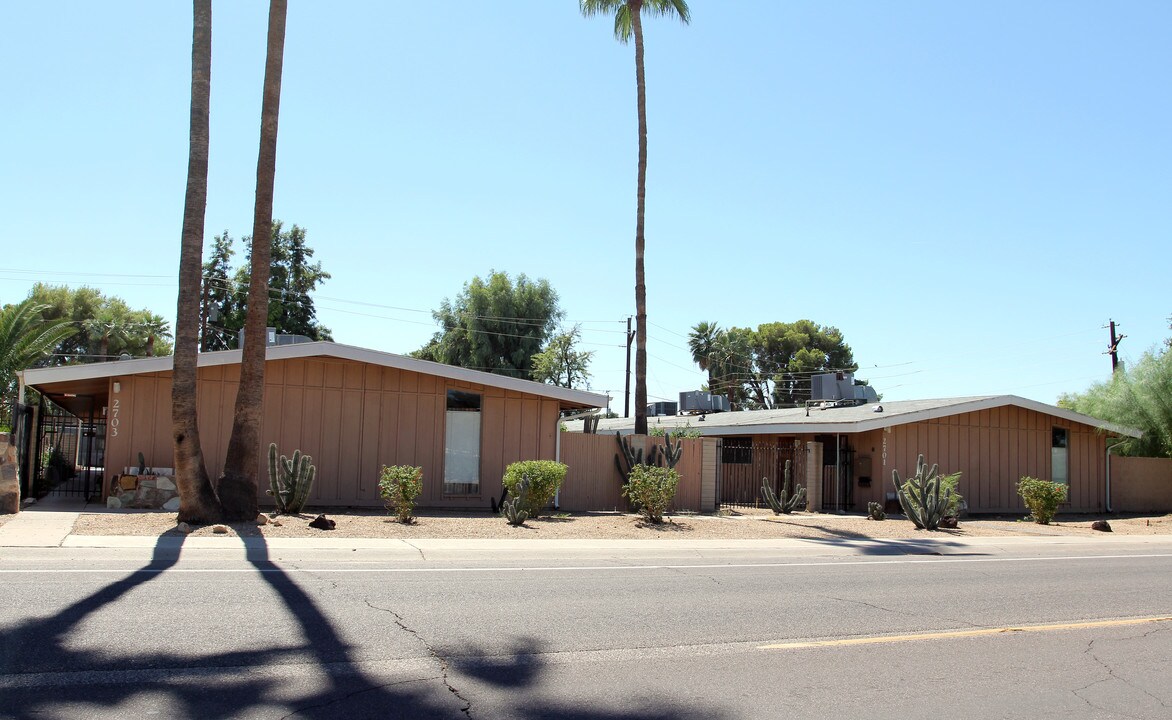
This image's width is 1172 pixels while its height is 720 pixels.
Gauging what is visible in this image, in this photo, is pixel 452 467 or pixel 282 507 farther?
pixel 452 467

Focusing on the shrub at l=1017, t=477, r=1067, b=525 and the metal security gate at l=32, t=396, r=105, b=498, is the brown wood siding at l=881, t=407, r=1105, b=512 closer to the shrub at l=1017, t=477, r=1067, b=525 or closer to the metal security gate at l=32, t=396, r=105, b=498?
the shrub at l=1017, t=477, r=1067, b=525

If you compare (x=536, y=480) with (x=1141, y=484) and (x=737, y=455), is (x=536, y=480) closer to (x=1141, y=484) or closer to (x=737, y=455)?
(x=737, y=455)

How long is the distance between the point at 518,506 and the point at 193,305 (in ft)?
23.1

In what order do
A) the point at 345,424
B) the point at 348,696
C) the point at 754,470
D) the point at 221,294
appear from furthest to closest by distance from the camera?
the point at 221,294 < the point at 754,470 < the point at 345,424 < the point at 348,696

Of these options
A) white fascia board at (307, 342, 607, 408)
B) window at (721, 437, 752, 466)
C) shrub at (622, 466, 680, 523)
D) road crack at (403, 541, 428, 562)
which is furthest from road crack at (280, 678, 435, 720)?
window at (721, 437, 752, 466)

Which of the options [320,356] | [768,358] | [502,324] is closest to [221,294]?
[502,324]

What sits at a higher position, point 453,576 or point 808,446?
point 808,446

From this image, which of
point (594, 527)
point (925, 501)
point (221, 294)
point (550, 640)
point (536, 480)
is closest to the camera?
point (550, 640)

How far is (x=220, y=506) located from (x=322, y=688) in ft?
35.6

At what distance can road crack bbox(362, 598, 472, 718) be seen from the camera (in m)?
→ 5.62

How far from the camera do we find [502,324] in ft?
167

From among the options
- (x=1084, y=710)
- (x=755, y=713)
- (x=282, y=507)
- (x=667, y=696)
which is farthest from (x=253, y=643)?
(x=282, y=507)

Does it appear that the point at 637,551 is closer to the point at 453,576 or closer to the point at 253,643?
the point at 453,576

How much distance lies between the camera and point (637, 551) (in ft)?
48.4
